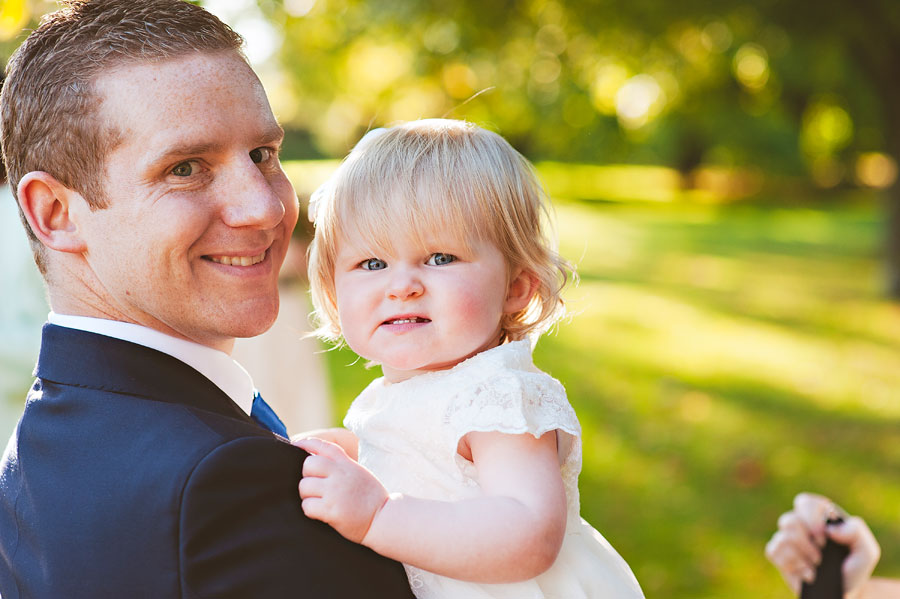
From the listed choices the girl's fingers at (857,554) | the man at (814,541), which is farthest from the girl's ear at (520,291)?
the girl's fingers at (857,554)

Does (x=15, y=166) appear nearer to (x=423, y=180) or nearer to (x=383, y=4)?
(x=423, y=180)

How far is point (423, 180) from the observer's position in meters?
2.17

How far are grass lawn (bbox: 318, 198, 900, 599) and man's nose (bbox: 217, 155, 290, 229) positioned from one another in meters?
0.93

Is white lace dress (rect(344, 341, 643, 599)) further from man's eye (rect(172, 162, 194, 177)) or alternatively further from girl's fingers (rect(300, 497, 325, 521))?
man's eye (rect(172, 162, 194, 177))

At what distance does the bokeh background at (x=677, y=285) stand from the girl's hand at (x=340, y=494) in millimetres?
1011

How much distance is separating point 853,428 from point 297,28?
8.44 m

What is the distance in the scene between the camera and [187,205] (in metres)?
1.99

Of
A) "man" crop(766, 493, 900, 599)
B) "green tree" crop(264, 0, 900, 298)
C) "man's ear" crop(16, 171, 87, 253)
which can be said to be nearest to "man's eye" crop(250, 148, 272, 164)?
"man's ear" crop(16, 171, 87, 253)

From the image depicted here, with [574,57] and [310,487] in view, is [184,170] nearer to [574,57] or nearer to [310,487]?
[310,487]

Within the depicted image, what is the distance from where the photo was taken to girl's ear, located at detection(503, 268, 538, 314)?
91.4 inches

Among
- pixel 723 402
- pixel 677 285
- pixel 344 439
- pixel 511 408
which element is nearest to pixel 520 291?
pixel 511 408

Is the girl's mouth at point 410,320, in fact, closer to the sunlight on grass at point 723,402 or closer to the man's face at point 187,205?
the man's face at point 187,205

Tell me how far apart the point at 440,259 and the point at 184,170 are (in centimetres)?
56

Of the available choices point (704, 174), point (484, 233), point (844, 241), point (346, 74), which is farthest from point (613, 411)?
point (704, 174)
